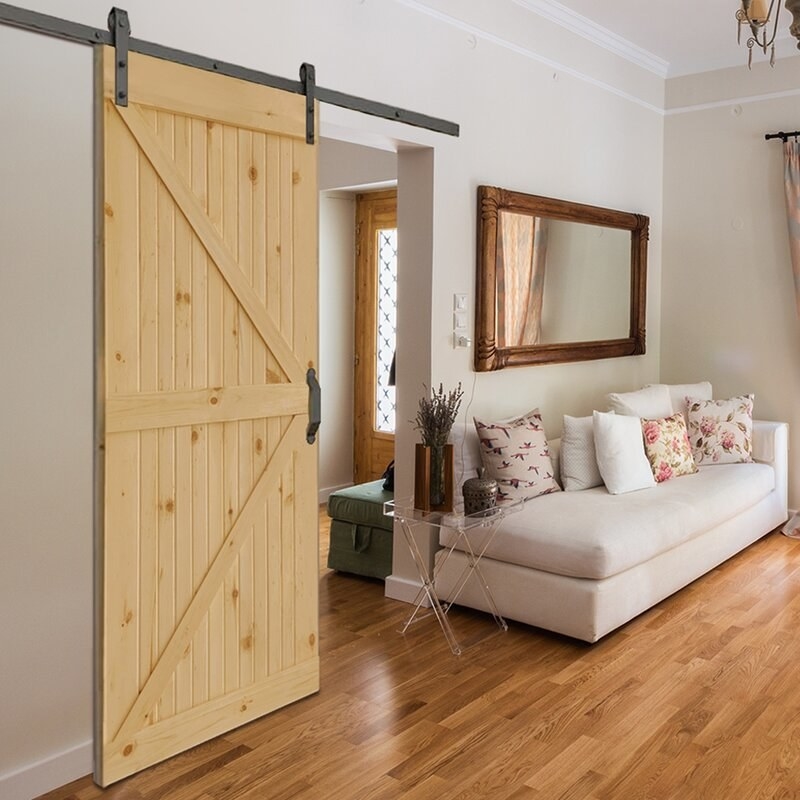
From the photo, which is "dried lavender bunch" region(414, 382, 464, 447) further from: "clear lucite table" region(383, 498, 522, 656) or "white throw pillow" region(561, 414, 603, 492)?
"white throw pillow" region(561, 414, 603, 492)

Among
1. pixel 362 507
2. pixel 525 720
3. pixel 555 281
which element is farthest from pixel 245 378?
pixel 555 281

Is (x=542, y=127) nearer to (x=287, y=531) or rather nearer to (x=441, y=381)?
(x=441, y=381)

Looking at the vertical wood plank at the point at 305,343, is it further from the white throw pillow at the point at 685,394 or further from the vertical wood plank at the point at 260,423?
the white throw pillow at the point at 685,394

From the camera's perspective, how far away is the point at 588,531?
3.81 meters

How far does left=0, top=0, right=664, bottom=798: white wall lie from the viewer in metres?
2.58

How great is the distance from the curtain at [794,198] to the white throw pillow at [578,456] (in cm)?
198

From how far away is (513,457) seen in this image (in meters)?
4.27

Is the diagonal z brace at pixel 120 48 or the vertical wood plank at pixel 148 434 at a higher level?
the diagonal z brace at pixel 120 48

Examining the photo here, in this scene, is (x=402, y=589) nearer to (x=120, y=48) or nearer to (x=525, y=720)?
(x=525, y=720)

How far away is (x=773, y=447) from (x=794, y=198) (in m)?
1.55

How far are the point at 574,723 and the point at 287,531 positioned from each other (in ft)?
3.95

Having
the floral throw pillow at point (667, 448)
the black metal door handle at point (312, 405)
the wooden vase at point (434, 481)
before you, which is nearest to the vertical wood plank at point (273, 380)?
the black metal door handle at point (312, 405)

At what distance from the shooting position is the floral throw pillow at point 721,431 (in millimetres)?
5422

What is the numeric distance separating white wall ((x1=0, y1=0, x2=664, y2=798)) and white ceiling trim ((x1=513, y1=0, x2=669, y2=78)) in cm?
5
